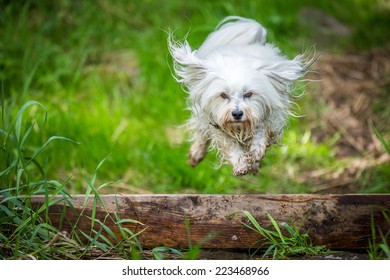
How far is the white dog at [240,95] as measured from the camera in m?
3.53

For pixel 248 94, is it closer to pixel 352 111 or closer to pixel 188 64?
pixel 188 64

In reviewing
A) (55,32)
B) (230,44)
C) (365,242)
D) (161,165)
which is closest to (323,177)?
(161,165)

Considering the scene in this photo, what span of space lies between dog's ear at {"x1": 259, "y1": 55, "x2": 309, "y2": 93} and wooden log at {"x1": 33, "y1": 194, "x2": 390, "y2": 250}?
74 centimetres

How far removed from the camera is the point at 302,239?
3.28 metres

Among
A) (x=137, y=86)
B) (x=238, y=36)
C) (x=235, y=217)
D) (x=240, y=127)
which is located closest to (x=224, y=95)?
(x=240, y=127)

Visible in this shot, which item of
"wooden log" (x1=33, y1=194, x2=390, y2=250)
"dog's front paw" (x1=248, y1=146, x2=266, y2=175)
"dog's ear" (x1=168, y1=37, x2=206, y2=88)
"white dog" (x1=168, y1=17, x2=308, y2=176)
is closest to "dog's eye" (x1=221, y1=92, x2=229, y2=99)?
"white dog" (x1=168, y1=17, x2=308, y2=176)

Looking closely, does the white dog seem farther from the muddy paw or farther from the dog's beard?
the muddy paw

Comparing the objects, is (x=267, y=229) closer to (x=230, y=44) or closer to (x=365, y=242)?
(x=365, y=242)

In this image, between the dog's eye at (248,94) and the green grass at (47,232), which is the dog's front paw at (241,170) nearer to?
the dog's eye at (248,94)

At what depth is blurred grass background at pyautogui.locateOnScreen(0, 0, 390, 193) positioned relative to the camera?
5.45m

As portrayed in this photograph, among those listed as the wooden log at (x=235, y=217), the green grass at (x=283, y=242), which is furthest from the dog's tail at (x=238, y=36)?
the green grass at (x=283, y=242)

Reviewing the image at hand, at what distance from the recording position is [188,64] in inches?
147
